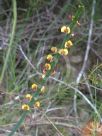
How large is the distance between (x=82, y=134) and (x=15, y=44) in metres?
0.47

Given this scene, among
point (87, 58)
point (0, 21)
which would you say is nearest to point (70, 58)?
point (87, 58)

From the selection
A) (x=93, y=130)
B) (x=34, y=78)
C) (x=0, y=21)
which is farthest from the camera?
(x=0, y=21)

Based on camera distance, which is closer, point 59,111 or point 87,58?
point 59,111

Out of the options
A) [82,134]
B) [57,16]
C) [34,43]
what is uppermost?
[57,16]

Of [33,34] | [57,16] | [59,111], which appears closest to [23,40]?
[33,34]

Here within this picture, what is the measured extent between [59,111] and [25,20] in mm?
418

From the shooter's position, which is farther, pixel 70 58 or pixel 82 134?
pixel 70 58

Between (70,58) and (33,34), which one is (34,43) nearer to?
(33,34)

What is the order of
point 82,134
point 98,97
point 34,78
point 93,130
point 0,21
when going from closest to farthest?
point 93,130 → point 82,134 → point 34,78 → point 98,97 → point 0,21

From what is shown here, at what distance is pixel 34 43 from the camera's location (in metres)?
1.69

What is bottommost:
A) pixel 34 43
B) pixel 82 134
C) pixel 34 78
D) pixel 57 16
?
pixel 82 134

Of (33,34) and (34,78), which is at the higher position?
(33,34)

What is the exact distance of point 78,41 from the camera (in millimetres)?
1598

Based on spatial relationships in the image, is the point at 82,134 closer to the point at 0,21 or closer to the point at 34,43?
the point at 34,43
